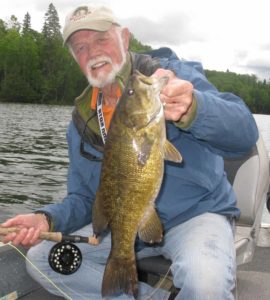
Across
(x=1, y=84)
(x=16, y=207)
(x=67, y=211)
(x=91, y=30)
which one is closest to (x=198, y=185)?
(x=67, y=211)

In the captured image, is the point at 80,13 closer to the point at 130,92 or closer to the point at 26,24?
the point at 130,92

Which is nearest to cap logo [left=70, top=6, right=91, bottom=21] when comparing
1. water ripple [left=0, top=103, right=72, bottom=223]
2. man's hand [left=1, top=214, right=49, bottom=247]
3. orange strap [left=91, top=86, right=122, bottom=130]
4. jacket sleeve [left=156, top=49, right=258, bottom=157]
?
orange strap [left=91, top=86, right=122, bottom=130]

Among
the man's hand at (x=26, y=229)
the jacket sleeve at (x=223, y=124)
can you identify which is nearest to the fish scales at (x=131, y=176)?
→ the jacket sleeve at (x=223, y=124)

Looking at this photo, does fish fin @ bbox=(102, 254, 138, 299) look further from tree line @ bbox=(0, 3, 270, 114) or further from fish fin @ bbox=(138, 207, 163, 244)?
tree line @ bbox=(0, 3, 270, 114)

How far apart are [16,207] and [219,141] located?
739 cm

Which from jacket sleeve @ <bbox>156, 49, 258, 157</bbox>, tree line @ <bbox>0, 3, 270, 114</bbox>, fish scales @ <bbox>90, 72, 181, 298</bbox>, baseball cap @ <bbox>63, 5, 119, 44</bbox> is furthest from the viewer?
tree line @ <bbox>0, 3, 270, 114</bbox>

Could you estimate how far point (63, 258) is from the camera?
3.52 meters

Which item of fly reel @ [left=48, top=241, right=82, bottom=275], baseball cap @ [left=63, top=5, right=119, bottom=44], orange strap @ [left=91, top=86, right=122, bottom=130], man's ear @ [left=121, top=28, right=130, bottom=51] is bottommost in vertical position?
fly reel @ [left=48, top=241, right=82, bottom=275]

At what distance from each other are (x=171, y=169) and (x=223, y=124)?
62 cm

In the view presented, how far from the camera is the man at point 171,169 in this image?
9.29ft

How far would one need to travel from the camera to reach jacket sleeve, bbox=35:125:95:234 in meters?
3.63

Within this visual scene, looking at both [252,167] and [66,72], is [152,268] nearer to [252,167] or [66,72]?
[252,167]

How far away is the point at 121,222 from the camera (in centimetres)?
284

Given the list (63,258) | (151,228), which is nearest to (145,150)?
(151,228)
